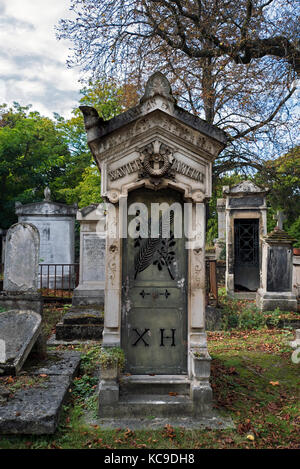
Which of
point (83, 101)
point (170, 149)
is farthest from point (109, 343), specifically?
point (83, 101)

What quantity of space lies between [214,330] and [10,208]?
11.6 m

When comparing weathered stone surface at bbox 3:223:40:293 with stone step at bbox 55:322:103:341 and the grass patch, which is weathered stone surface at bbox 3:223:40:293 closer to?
stone step at bbox 55:322:103:341

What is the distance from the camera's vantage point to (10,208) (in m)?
15.8

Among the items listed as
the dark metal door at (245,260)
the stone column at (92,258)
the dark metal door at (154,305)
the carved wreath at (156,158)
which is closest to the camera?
the carved wreath at (156,158)

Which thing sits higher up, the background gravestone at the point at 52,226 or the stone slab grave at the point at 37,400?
the background gravestone at the point at 52,226

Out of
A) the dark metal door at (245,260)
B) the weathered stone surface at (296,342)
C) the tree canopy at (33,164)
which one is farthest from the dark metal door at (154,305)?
the tree canopy at (33,164)

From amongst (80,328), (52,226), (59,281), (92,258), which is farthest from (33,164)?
(80,328)

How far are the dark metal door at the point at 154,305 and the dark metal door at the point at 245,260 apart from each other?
27.6 feet

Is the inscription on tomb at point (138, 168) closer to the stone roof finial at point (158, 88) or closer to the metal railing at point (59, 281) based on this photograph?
the stone roof finial at point (158, 88)

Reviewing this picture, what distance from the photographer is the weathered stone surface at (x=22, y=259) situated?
6.41m

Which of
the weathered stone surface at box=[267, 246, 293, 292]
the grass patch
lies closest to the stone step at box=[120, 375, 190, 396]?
the grass patch

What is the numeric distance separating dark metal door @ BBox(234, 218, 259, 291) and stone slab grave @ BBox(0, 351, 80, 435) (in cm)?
877

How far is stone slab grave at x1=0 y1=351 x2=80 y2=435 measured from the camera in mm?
3113

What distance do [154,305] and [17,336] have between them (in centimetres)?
195
